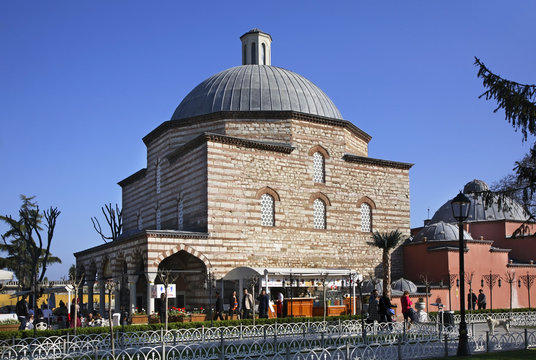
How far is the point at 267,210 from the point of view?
22.7 metres

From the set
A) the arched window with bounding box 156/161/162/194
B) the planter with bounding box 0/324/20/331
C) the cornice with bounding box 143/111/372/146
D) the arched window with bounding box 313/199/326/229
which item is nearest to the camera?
the planter with bounding box 0/324/20/331

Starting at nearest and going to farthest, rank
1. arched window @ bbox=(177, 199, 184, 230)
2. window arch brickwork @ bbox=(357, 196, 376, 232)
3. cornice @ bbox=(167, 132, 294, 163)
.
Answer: cornice @ bbox=(167, 132, 294, 163) < arched window @ bbox=(177, 199, 184, 230) < window arch brickwork @ bbox=(357, 196, 376, 232)

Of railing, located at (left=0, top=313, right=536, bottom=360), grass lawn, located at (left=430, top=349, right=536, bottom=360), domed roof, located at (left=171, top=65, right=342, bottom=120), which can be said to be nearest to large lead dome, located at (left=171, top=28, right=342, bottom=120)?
domed roof, located at (left=171, top=65, right=342, bottom=120)

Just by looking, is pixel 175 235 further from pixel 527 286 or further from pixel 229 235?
pixel 527 286

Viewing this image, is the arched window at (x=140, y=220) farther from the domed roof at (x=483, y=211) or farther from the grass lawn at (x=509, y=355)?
the grass lawn at (x=509, y=355)

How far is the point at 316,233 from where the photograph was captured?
2353cm

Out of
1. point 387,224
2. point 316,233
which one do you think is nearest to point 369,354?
point 316,233

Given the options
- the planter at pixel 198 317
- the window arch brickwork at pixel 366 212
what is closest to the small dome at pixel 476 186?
the window arch brickwork at pixel 366 212

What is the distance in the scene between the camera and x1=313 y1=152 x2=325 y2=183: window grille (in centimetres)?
2419

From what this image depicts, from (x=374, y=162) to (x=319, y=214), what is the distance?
12.6 feet

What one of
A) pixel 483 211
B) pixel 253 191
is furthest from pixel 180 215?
pixel 483 211

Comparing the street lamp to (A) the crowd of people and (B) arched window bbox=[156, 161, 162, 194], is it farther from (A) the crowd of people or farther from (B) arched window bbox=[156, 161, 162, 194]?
(B) arched window bbox=[156, 161, 162, 194]

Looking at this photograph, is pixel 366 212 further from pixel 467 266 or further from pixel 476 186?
pixel 476 186

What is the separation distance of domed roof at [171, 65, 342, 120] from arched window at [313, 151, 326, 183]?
2.11 meters
